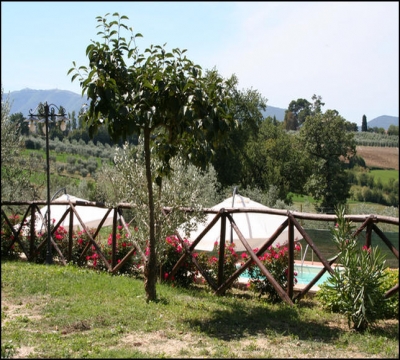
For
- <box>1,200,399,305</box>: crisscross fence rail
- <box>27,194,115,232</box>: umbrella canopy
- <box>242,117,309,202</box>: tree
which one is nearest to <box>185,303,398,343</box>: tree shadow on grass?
<box>1,200,399,305</box>: crisscross fence rail

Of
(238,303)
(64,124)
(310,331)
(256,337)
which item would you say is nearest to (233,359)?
(256,337)

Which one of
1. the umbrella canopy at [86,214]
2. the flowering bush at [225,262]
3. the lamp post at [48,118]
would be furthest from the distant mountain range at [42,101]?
the flowering bush at [225,262]

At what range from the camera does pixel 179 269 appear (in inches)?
371

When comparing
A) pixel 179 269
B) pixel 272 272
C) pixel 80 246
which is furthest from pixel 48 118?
pixel 272 272

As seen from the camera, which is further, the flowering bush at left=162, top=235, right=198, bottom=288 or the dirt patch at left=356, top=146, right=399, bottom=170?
the dirt patch at left=356, top=146, right=399, bottom=170

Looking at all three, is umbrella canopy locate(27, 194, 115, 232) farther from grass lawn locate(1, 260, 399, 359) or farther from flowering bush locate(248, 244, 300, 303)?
flowering bush locate(248, 244, 300, 303)

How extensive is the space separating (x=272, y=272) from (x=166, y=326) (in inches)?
103

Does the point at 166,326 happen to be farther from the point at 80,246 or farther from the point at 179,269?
the point at 80,246

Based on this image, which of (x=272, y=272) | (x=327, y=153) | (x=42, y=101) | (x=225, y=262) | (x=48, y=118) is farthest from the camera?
(x=327, y=153)

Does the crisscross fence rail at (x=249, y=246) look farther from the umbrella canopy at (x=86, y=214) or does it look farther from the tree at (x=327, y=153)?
the tree at (x=327, y=153)

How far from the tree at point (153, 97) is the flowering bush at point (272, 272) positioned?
2.25 meters

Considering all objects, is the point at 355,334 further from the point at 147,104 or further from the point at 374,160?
the point at 374,160

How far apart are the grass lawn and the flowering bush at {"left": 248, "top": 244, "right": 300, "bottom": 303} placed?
21cm

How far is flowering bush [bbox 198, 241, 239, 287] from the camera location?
9000 mm
